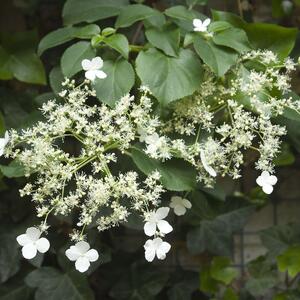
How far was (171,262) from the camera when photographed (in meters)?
1.42

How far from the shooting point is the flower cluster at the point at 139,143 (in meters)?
0.77

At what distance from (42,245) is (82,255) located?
2.1 inches

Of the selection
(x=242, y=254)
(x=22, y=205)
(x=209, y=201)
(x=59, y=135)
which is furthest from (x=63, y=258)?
(x=242, y=254)

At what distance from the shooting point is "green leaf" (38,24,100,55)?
2.97 ft

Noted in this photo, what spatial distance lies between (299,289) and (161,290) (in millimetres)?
274

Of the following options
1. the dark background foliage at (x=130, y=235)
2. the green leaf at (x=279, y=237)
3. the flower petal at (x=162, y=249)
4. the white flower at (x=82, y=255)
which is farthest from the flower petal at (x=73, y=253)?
the green leaf at (x=279, y=237)

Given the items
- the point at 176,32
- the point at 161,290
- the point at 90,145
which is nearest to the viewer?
the point at 90,145

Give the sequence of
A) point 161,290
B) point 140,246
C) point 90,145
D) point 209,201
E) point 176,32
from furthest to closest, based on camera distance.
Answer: point 140,246 < point 161,290 < point 209,201 < point 176,32 < point 90,145

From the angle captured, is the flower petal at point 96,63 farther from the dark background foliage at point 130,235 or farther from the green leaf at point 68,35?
the dark background foliage at point 130,235

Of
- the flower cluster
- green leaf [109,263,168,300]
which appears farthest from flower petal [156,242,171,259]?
green leaf [109,263,168,300]

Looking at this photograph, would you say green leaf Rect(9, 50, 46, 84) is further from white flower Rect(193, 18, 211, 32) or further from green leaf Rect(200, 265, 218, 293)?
green leaf Rect(200, 265, 218, 293)

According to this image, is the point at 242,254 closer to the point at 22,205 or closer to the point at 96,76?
the point at 22,205

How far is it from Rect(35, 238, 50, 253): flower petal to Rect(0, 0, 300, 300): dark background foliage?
23 cm

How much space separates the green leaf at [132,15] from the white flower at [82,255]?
1.12 feet
